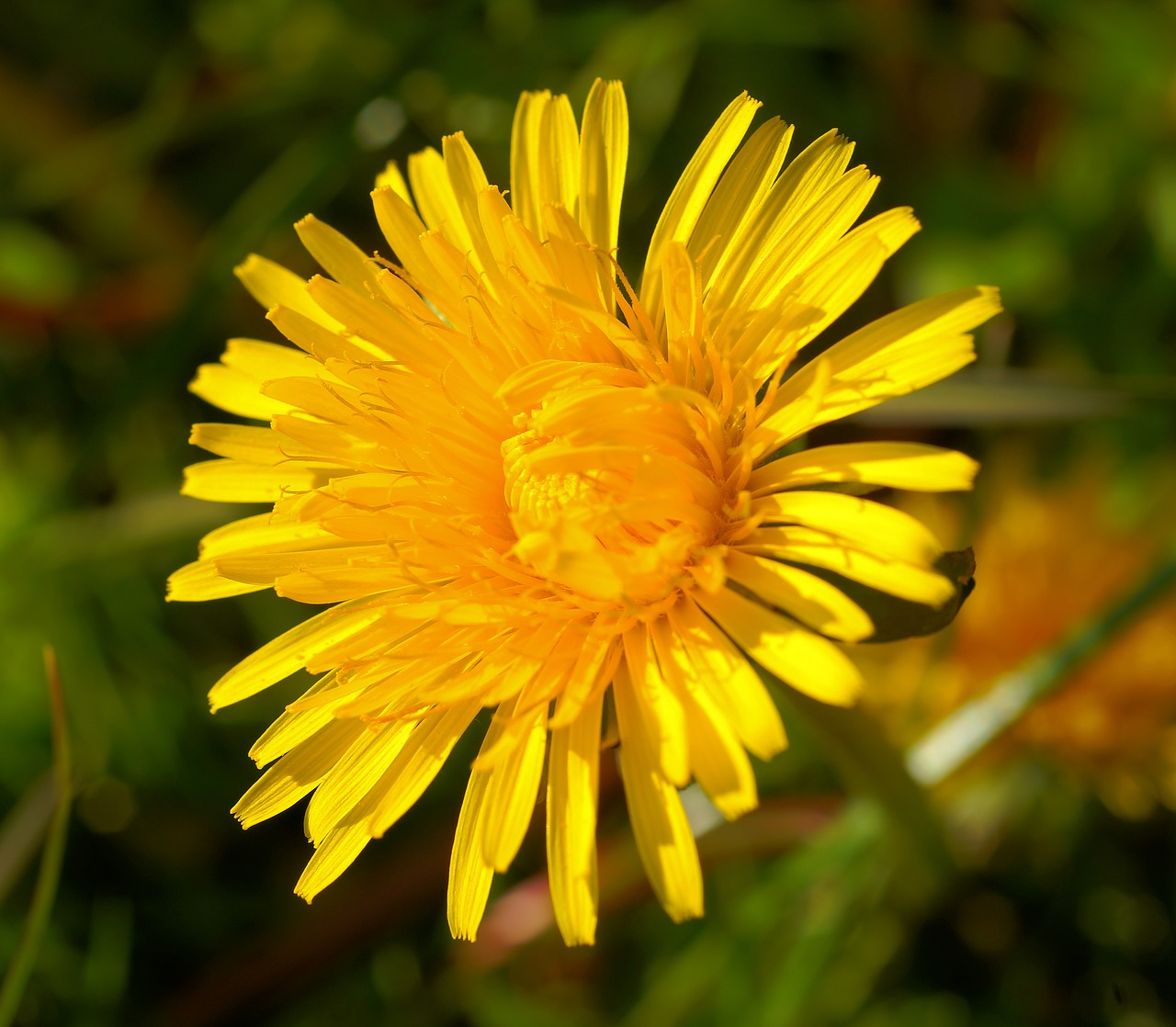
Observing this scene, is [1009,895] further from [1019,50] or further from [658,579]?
[1019,50]

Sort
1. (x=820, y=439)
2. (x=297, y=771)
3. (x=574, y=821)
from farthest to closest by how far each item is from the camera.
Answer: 1. (x=820, y=439)
2. (x=297, y=771)
3. (x=574, y=821)

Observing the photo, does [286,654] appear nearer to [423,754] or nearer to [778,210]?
[423,754]

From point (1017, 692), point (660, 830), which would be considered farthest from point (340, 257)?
point (1017, 692)

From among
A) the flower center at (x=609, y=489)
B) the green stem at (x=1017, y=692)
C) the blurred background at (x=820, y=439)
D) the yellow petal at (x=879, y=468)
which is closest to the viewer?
the yellow petal at (x=879, y=468)

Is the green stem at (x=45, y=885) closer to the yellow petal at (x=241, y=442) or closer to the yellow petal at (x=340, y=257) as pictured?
the yellow petal at (x=241, y=442)

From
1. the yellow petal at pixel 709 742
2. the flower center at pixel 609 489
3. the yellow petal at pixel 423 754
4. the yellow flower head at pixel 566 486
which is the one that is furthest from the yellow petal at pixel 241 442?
the yellow petal at pixel 709 742

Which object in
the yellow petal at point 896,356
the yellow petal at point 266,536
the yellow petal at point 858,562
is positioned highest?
the yellow petal at point 266,536

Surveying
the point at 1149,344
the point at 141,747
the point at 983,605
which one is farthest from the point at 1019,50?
the point at 141,747
